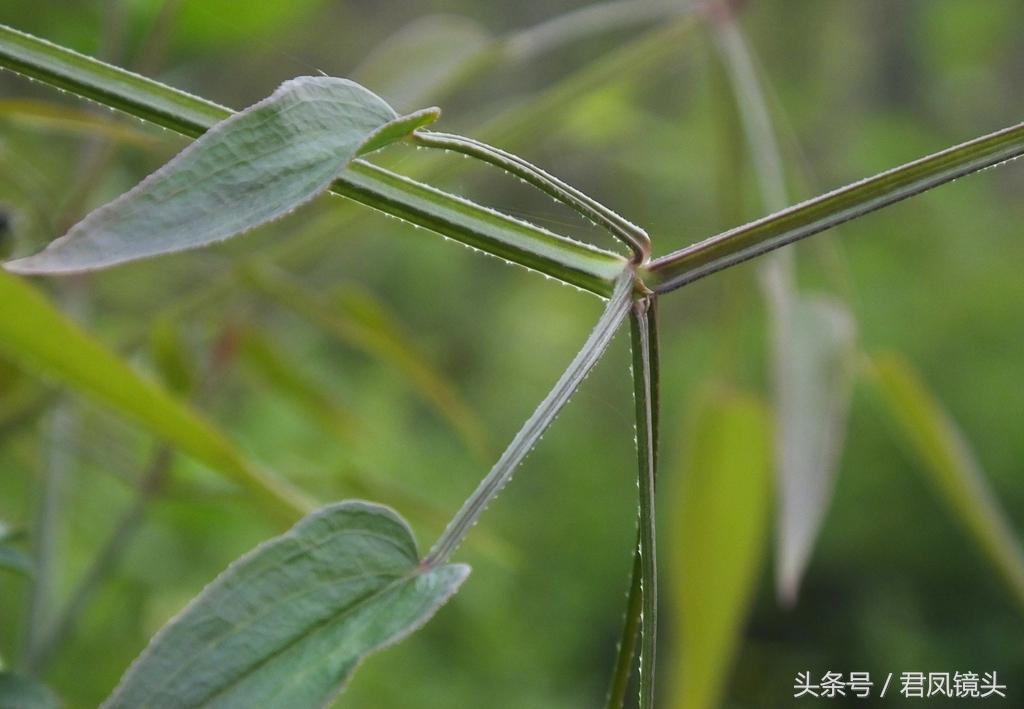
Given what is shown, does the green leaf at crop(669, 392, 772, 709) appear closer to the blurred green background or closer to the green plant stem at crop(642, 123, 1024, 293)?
the blurred green background

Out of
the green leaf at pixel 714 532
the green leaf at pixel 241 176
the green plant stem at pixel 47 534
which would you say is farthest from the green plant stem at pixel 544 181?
the green leaf at pixel 714 532

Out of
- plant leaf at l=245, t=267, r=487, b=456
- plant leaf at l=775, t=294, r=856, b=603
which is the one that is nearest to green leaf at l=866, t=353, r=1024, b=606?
plant leaf at l=775, t=294, r=856, b=603

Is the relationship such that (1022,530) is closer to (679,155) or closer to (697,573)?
(679,155)

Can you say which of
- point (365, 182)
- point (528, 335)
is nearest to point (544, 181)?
point (365, 182)

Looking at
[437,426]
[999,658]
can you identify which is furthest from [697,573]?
[437,426]

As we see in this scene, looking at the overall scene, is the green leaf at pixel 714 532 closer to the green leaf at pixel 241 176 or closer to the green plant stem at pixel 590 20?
the green plant stem at pixel 590 20

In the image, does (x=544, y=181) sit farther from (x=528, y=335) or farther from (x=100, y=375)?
(x=528, y=335)
